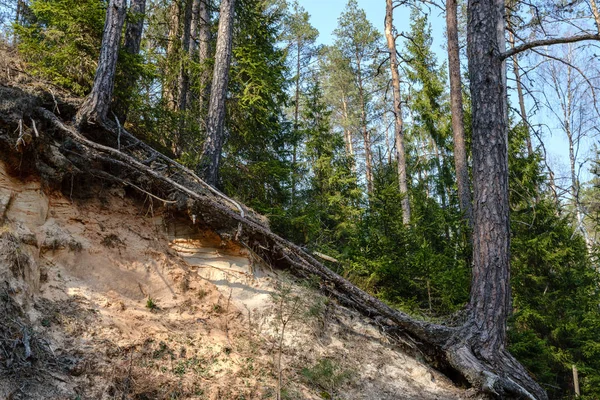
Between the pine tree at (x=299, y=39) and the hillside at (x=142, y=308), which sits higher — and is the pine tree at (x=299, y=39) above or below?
above

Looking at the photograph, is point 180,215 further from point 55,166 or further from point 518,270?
point 518,270

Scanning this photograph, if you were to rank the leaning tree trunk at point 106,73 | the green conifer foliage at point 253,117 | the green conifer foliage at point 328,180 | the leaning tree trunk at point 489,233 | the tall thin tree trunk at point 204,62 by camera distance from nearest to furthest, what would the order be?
the leaning tree trunk at point 489,233, the leaning tree trunk at point 106,73, the green conifer foliage at point 253,117, the tall thin tree trunk at point 204,62, the green conifer foliage at point 328,180

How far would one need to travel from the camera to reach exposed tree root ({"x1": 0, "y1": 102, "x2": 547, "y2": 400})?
584 centimetres

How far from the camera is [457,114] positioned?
42.3 ft

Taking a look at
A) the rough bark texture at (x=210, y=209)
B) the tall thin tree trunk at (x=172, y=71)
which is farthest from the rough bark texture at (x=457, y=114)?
the tall thin tree trunk at (x=172, y=71)

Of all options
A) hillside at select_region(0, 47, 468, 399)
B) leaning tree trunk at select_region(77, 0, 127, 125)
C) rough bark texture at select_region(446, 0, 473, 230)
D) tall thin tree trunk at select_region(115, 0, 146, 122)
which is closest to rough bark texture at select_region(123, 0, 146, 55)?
tall thin tree trunk at select_region(115, 0, 146, 122)

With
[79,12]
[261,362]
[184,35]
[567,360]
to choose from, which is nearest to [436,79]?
[184,35]

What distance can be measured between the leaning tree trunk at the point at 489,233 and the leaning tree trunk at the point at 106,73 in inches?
222

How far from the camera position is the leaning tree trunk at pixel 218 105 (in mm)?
8727

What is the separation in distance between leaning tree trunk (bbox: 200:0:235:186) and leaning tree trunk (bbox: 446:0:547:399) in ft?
16.4

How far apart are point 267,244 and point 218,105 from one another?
3720 millimetres

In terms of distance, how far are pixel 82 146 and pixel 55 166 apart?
0.49 m

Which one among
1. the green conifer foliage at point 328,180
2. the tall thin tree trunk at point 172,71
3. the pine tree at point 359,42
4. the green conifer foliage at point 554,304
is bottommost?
the green conifer foliage at point 554,304

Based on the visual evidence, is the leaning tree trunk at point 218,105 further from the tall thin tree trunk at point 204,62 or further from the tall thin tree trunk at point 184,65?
the tall thin tree trunk at point 184,65
